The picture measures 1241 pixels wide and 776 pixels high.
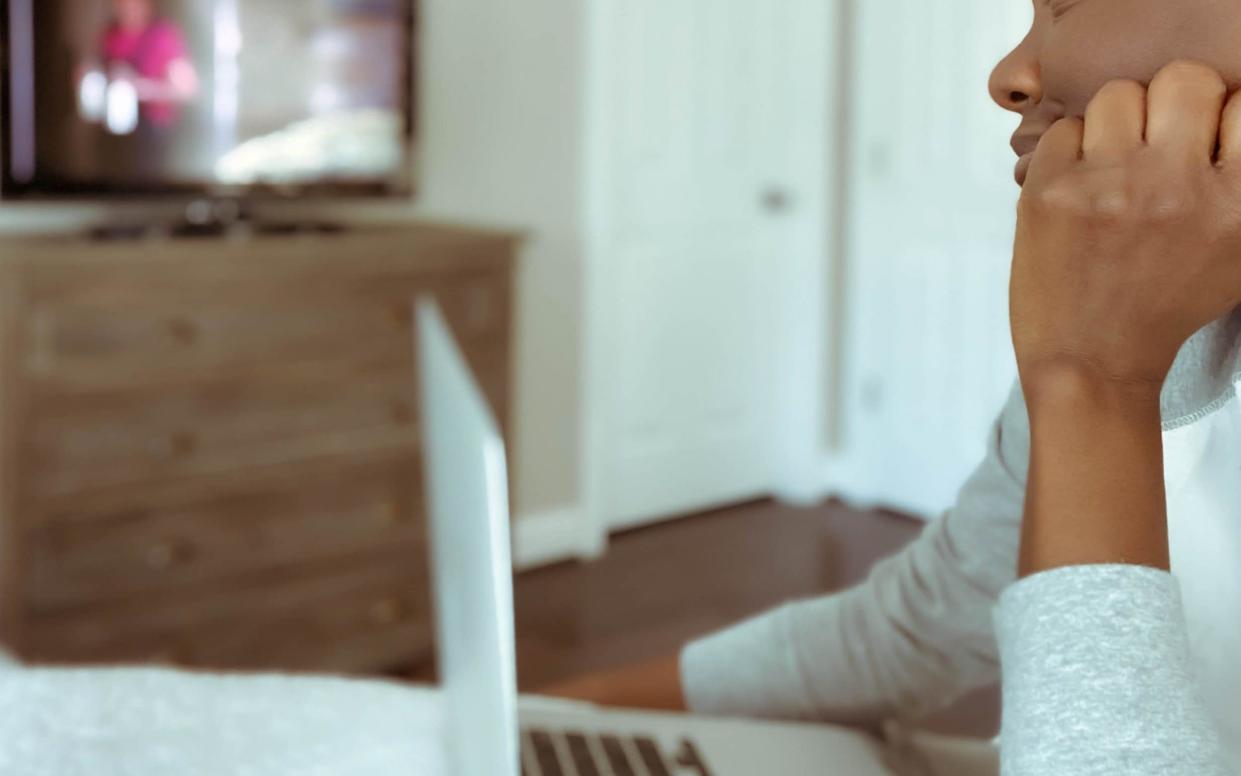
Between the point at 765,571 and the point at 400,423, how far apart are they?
1.32 metres

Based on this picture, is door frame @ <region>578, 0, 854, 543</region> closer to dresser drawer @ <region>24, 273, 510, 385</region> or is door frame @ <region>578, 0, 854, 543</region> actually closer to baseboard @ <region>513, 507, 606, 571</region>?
baseboard @ <region>513, 507, 606, 571</region>

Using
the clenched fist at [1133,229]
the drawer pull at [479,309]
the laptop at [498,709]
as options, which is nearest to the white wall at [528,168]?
the drawer pull at [479,309]

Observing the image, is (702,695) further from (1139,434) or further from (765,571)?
(765,571)

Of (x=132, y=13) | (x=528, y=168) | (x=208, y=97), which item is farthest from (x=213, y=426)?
(x=528, y=168)

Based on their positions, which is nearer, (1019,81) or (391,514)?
(1019,81)

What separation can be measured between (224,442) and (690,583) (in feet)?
4.95

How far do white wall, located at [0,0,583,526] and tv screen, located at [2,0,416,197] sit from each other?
0.99ft

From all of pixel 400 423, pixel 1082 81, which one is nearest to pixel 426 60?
pixel 400 423

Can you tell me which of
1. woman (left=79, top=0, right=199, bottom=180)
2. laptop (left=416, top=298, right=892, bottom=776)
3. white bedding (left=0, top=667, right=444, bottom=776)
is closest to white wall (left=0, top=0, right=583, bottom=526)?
woman (left=79, top=0, right=199, bottom=180)

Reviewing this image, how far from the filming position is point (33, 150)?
2848 mm

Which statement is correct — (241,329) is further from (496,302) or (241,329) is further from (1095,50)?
(1095,50)

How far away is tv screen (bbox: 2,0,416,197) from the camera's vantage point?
283cm

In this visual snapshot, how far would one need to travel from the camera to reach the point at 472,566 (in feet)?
2.05

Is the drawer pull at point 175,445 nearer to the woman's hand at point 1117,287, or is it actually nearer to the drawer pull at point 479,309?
the drawer pull at point 479,309
